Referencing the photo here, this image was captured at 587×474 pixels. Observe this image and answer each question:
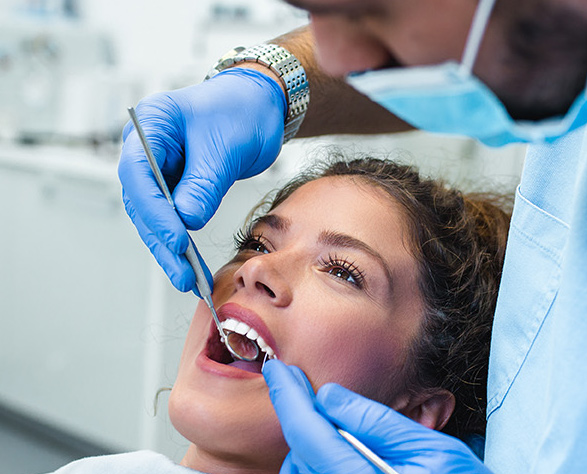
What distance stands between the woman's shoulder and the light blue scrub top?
0.51 m

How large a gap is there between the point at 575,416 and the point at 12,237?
8.35 feet

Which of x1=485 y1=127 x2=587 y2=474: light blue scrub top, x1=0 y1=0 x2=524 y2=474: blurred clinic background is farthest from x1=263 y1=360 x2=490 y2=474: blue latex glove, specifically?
x1=0 y1=0 x2=524 y2=474: blurred clinic background

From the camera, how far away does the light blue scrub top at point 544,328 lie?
726 mm

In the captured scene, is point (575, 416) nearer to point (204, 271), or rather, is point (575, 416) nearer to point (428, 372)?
point (428, 372)

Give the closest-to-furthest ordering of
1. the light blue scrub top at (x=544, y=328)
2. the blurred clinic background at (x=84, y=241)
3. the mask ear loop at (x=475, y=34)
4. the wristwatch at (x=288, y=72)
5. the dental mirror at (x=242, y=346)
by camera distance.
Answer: the mask ear loop at (x=475, y=34), the light blue scrub top at (x=544, y=328), the dental mirror at (x=242, y=346), the wristwatch at (x=288, y=72), the blurred clinic background at (x=84, y=241)

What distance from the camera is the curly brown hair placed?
1108 millimetres

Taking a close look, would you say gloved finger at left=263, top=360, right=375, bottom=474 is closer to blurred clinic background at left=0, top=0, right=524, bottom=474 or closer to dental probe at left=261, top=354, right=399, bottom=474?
dental probe at left=261, top=354, right=399, bottom=474

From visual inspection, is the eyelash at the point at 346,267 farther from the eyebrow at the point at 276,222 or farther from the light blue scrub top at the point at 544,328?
the light blue scrub top at the point at 544,328

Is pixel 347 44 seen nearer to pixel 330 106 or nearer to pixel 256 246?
pixel 256 246

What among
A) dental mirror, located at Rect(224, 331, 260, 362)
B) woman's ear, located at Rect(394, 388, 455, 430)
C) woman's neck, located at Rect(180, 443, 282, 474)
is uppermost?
dental mirror, located at Rect(224, 331, 260, 362)

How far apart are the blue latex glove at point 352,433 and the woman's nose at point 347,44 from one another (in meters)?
0.46

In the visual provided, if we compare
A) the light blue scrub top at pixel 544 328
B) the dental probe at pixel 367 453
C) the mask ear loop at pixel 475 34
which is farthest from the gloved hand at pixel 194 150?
the mask ear loop at pixel 475 34

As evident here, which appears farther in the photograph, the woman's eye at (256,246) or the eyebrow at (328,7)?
the woman's eye at (256,246)

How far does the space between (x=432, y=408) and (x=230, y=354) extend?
35 centimetres
